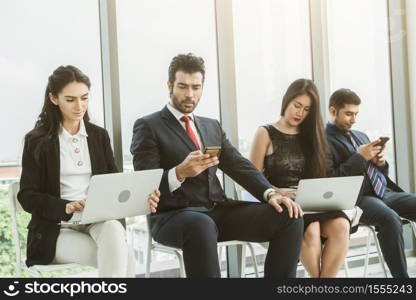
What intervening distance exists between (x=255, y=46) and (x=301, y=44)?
0.46 metres

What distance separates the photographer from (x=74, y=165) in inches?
101

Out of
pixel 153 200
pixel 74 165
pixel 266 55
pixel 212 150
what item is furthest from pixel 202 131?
pixel 266 55

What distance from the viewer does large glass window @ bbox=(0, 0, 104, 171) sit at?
9.75 feet

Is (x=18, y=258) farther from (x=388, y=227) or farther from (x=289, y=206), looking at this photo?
(x=388, y=227)

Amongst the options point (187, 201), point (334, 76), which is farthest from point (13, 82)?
point (334, 76)

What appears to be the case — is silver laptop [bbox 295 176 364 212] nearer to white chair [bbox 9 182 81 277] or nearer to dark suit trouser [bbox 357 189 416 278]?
dark suit trouser [bbox 357 189 416 278]

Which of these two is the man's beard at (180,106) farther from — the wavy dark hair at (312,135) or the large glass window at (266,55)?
the large glass window at (266,55)

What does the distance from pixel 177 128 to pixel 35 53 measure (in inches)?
38.6

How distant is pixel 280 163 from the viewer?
10.4ft

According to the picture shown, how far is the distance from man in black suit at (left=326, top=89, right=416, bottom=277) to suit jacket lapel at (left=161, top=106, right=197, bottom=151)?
3.43 feet

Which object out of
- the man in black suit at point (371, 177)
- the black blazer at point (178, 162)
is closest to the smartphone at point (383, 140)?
the man in black suit at point (371, 177)

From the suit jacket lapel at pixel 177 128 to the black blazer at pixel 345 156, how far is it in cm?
102

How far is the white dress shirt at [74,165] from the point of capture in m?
2.54

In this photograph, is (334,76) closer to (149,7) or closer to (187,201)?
(149,7)
